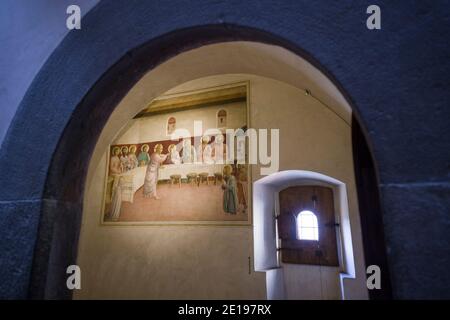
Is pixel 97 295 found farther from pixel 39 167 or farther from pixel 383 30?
pixel 383 30

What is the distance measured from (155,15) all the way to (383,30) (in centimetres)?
91

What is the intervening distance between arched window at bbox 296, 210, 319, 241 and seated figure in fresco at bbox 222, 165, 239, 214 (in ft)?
3.69

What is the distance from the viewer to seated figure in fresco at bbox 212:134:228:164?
4906 mm

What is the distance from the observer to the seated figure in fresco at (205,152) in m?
4.99

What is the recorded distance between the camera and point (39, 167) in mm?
1308

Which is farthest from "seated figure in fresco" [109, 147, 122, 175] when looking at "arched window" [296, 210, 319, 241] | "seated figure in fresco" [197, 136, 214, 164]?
"arched window" [296, 210, 319, 241]

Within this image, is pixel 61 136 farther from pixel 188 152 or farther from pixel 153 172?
pixel 153 172

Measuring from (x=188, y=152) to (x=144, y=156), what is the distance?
0.92 metres

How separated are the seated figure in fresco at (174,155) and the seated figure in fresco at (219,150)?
69cm

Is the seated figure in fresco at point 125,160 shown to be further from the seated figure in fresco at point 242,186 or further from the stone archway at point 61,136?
the stone archway at point 61,136

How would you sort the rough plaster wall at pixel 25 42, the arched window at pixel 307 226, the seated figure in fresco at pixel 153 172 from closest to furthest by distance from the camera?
the rough plaster wall at pixel 25 42, the arched window at pixel 307 226, the seated figure in fresco at pixel 153 172

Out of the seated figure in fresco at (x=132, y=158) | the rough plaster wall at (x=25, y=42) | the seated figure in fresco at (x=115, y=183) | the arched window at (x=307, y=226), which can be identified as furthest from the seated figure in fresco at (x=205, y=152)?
the rough plaster wall at (x=25, y=42)

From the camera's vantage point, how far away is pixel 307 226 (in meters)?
4.75

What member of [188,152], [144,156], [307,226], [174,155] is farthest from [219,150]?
[307,226]
